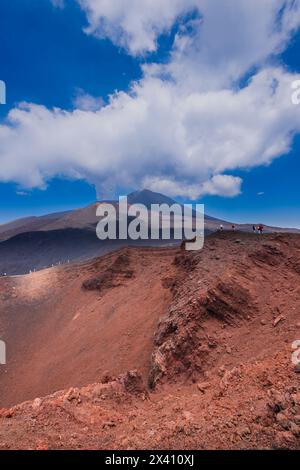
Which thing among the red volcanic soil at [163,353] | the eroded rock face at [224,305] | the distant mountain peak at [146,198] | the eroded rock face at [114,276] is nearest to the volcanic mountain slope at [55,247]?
the eroded rock face at [114,276]

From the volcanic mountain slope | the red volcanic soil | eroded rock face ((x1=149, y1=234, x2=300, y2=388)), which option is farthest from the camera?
the volcanic mountain slope

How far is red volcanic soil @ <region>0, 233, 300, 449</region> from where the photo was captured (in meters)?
5.77

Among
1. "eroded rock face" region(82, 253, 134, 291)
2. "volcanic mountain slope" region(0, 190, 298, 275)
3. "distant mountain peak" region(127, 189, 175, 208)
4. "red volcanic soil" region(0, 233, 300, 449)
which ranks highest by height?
"distant mountain peak" region(127, 189, 175, 208)

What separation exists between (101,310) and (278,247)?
34.7 ft

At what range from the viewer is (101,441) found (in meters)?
5.88

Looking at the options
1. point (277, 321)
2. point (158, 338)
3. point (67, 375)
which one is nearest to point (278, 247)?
point (277, 321)

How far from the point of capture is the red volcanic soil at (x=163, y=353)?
5.77 metres

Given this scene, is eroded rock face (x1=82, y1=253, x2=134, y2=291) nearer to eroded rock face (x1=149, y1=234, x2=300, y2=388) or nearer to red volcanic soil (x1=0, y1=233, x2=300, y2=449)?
red volcanic soil (x1=0, y1=233, x2=300, y2=449)

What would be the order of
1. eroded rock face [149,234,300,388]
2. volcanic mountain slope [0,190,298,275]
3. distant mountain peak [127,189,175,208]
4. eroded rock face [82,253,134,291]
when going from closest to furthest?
eroded rock face [149,234,300,388] → eroded rock face [82,253,134,291] → volcanic mountain slope [0,190,298,275] → distant mountain peak [127,189,175,208]

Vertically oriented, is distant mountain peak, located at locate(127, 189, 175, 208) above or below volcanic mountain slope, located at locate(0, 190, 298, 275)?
above

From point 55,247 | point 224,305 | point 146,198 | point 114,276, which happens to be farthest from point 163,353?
point 146,198

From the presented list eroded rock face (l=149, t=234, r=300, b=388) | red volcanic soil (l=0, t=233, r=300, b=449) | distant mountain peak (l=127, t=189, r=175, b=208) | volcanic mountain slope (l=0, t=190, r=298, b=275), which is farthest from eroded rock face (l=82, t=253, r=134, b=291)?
distant mountain peak (l=127, t=189, r=175, b=208)

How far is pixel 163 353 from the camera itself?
450 inches

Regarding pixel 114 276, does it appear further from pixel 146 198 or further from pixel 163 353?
pixel 146 198
